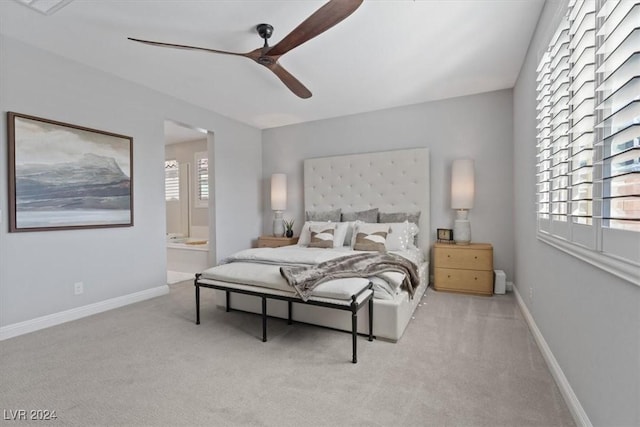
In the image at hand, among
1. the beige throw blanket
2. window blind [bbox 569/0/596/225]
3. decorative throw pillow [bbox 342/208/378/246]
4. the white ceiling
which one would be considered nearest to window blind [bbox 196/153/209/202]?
the white ceiling

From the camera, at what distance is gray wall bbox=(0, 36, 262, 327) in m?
2.65

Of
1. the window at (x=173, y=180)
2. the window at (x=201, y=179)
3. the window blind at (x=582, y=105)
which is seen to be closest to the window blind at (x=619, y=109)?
the window blind at (x=582, y=105)

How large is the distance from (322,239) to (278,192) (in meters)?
1.61

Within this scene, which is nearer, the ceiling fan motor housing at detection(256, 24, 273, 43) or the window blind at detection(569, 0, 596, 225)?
the window blind at detection(569, 0, 596, 225)

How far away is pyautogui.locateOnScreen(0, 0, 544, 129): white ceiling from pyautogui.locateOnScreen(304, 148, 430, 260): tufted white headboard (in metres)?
0.94

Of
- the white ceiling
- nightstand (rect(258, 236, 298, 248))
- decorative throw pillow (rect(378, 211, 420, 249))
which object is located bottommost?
nightstand (rect(258, 236, 298, 248))

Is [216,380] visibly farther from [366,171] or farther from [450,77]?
[450,77]

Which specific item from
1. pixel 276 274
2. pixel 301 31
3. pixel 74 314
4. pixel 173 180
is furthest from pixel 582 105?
pixel 173 180

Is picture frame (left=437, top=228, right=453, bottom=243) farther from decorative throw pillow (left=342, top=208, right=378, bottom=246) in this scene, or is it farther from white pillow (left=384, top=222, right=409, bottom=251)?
decorative throw pillow (left=342, top=208, right=378, bottom=246)

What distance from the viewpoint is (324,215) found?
493 cm

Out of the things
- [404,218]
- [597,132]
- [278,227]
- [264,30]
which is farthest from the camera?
[278,227]

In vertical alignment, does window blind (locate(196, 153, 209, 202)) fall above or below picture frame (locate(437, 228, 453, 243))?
above

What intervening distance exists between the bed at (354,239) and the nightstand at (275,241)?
1.57 feet

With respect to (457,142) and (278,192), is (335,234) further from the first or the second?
(457,142)
